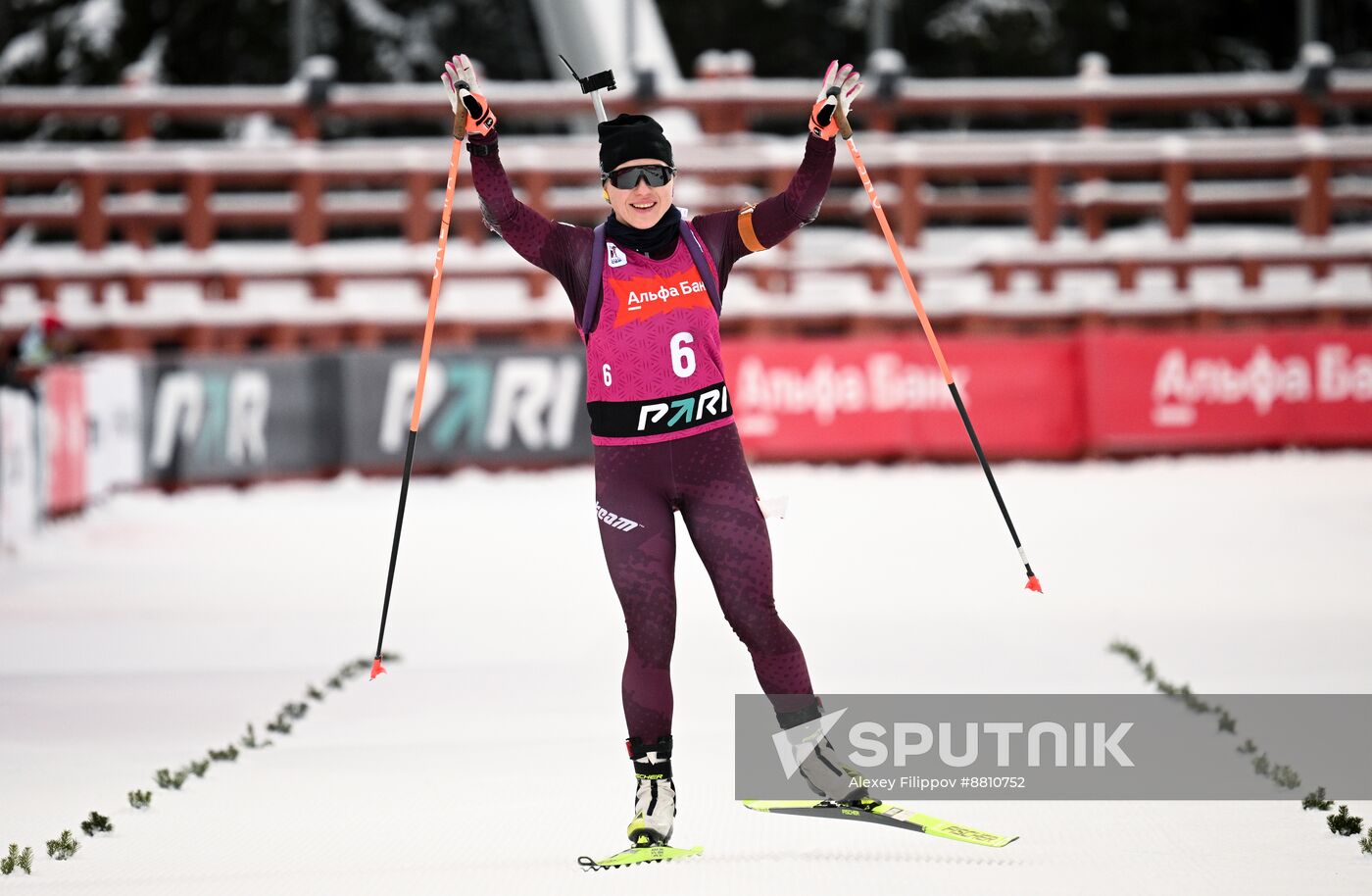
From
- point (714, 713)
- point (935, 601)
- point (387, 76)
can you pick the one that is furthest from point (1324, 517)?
point (387, 76)

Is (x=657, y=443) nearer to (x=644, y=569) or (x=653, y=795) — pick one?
(x=644, y=569)

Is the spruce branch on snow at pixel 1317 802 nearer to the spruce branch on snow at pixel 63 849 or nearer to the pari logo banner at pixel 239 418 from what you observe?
the spruce branch on snow at pixel 63 849

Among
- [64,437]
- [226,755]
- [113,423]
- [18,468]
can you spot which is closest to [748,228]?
[226,755]

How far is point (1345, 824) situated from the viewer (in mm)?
4965

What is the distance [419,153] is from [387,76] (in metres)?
13.4

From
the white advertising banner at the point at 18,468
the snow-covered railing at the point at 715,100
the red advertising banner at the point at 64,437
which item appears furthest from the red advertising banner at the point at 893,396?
the white advertising banner at the point at 18,468

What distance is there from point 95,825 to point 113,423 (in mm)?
13210

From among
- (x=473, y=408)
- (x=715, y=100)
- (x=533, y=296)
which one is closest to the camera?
(x=473, y=408)

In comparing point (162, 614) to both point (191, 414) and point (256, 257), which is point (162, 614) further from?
point (256, 257)

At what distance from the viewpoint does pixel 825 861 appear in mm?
4805

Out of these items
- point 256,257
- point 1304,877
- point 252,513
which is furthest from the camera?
point 256,257

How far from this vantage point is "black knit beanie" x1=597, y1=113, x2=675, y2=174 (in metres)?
5.09

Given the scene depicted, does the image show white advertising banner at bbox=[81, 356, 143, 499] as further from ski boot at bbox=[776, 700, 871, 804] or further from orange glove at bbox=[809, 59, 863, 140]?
ski boot at bbox=[776, 700, 871, 804]

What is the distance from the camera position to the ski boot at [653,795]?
4.88 metres
